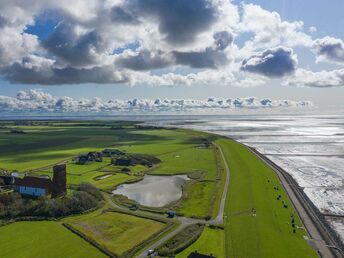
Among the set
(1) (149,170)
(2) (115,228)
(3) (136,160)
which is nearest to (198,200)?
(2) (115,228)

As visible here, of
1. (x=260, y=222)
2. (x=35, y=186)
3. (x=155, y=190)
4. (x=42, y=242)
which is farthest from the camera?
(x=155, y=190)

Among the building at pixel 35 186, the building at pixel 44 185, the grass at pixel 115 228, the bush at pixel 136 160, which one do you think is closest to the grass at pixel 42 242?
the grass at pixel 115 228

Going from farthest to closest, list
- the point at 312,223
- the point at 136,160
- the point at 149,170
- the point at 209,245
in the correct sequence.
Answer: the point at 136,160 < the point at 149,170 < the point at 312,223 < the point at 209,245

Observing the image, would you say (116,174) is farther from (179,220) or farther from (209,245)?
(209,245)

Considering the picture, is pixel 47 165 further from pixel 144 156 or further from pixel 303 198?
pixel 303 198

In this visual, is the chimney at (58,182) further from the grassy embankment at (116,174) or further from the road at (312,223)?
the road at (312,223)

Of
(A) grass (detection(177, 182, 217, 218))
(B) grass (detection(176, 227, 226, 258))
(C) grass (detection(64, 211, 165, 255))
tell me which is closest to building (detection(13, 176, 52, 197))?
(C) grass (detection(64, 211, 165, 255))
